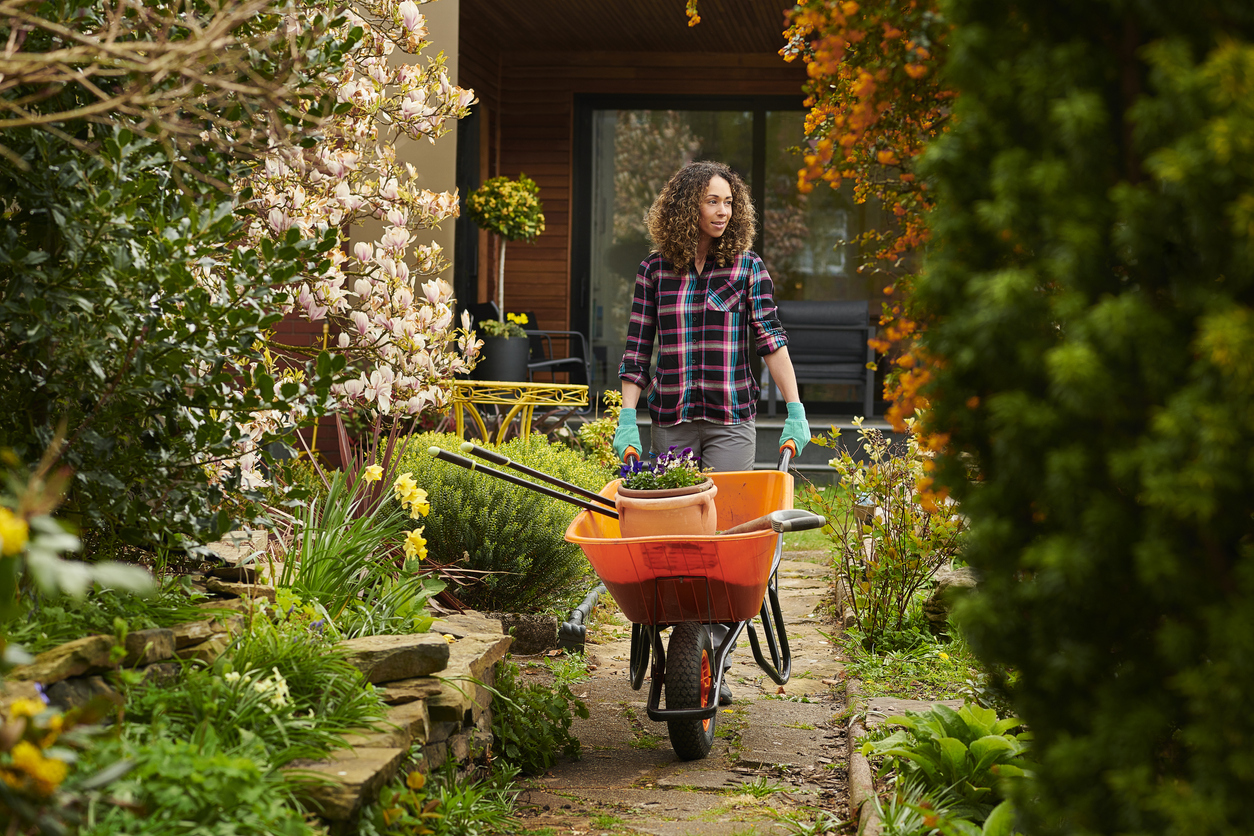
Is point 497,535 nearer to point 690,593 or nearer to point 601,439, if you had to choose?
point 690,593

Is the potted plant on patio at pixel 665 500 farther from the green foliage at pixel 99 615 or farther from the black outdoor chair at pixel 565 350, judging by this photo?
the black outdoor chair at pixel 565 350

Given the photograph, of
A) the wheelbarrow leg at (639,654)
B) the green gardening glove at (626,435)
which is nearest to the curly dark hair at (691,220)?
the green gardening glove at (626,435)

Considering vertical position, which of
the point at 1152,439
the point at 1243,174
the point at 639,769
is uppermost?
the point at 1243,174

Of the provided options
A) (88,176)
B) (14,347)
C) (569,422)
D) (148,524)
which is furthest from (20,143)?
(569,422)

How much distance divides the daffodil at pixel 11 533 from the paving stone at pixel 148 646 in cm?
93

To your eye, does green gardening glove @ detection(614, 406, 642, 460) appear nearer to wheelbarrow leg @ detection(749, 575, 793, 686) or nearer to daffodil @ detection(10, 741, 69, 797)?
wheelbarrow leg @ detection(749, 575, 793, 686)

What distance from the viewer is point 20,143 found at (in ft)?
7.06

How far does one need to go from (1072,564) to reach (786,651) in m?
2.29

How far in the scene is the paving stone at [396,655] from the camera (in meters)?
2.46

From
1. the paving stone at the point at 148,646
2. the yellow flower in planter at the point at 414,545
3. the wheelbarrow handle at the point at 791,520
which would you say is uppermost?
the wheelbarrow handle at the point at 791,520

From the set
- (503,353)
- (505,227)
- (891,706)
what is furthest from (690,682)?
(505,227)

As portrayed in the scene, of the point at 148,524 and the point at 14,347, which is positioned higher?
the point at 14,347

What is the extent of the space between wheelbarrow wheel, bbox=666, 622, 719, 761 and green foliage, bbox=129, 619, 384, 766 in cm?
102

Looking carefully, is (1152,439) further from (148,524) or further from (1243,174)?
(148,524)
